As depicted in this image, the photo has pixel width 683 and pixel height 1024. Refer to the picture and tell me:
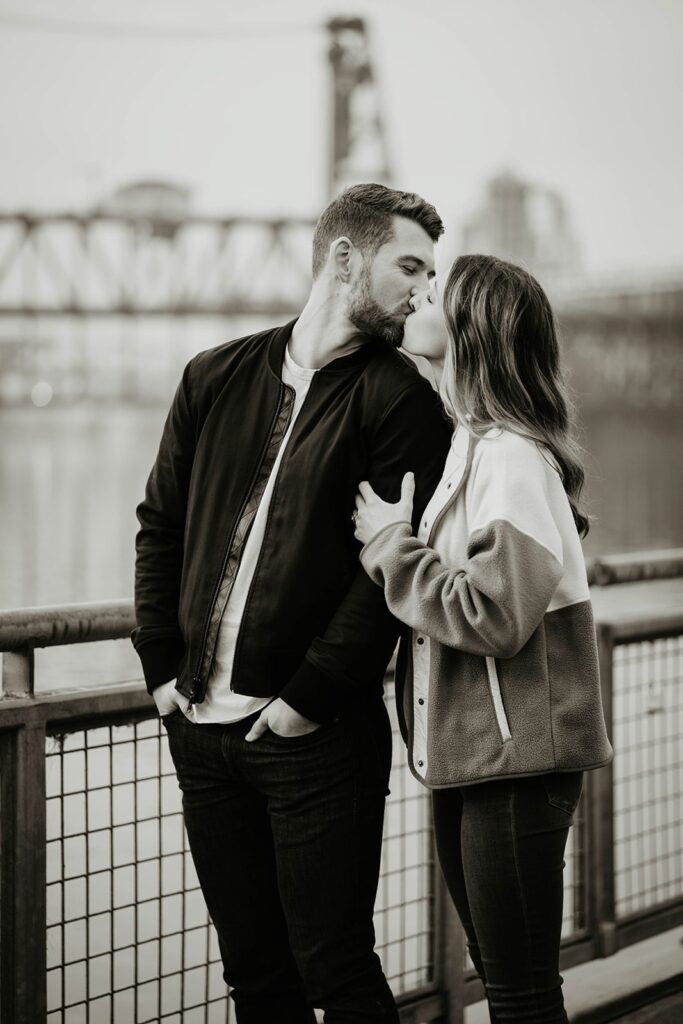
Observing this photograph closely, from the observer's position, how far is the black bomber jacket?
6.34 feet

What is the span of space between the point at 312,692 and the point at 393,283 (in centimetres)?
67

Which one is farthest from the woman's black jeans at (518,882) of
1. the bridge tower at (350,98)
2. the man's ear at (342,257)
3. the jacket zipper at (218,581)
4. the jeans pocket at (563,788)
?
the bridge tower at (350,98)

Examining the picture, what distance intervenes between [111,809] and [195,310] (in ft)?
189

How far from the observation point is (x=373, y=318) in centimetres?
205

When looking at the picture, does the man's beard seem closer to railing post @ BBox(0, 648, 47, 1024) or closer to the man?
the man

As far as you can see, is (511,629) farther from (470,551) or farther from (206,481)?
(206,481)

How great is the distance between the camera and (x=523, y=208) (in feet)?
339

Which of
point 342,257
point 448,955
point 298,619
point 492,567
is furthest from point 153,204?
point 492,567

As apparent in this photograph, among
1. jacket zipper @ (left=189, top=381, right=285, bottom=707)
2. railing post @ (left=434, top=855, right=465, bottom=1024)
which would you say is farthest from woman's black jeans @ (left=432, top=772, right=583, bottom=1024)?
railing post @ (left=434, top=855, right=465, bottom=1024)

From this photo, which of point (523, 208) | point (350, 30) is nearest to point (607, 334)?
point (523, 208)

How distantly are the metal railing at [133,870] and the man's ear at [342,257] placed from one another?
0.68 meters

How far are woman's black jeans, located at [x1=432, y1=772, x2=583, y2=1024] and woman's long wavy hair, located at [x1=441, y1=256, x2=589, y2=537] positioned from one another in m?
0.49

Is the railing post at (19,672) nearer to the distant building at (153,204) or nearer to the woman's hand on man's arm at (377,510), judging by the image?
the woman's hand on man's arm at (377,510)

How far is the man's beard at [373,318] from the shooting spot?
6.73ft
